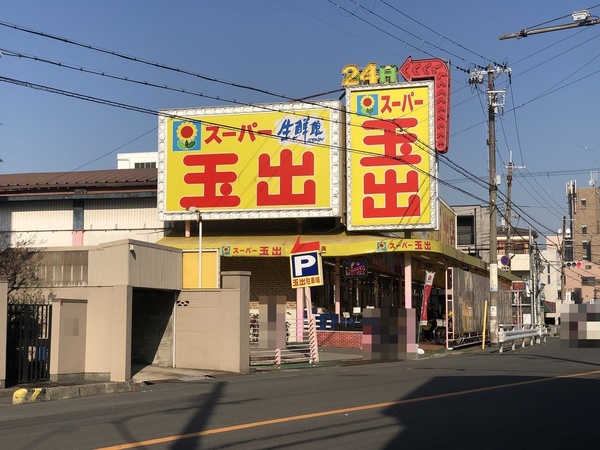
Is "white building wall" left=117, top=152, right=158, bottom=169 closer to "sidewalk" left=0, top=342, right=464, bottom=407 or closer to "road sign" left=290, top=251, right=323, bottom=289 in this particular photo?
"sidewalk" left=0, top=342, right=464, bottom=407

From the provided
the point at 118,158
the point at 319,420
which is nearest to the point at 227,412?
the point at 319,420

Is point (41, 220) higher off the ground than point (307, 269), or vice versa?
point (41, 220)

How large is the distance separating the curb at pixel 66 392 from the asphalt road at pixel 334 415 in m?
0.66

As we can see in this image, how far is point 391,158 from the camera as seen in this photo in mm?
34906

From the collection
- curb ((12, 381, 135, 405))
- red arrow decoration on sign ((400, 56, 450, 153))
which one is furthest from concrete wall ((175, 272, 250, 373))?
red arrow decoration on sign ((400, 56, 450, 153))

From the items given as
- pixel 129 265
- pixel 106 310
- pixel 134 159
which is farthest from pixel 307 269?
pixel 134 159

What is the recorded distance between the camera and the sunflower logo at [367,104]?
35.5m

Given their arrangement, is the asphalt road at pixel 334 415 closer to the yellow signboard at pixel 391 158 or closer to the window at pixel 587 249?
the yellow signboard at pixel 391 158

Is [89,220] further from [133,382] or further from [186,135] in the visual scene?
[133,382]

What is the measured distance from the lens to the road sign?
1073 inches

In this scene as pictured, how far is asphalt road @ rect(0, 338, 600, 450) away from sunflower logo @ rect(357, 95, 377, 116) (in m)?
18.1

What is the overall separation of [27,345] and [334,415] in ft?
33.7

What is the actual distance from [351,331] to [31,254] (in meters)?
14.8

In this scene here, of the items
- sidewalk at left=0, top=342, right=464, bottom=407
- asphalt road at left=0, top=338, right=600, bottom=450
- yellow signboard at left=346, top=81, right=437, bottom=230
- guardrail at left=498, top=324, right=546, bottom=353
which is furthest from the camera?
yellow signboard at left=346, top=81, right=437, bottom=230
